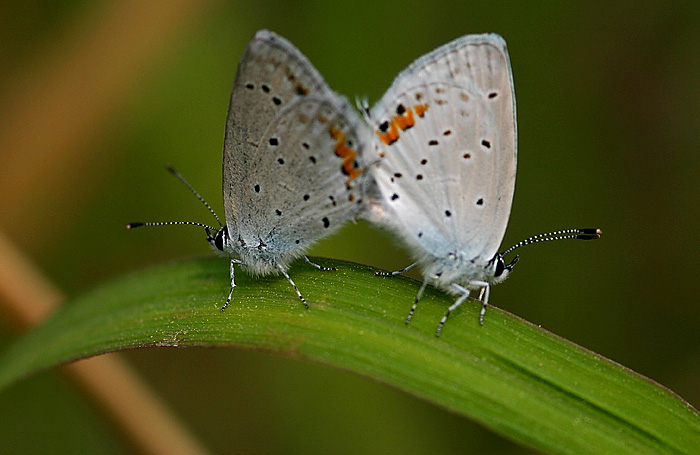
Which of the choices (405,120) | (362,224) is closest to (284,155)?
(405,120)

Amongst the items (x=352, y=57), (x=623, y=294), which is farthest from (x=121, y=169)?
(x=623, y=294)

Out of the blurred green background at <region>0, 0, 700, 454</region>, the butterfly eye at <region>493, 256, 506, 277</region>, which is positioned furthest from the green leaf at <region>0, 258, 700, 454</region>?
the blurred green background at <region>0, 0, 700, 454</region>

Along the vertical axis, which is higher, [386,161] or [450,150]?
[450,150]

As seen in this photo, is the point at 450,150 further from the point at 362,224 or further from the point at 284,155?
the point at 362,224

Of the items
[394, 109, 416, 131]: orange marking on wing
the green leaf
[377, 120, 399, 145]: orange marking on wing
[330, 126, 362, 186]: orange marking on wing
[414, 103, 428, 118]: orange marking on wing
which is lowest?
the green leaf

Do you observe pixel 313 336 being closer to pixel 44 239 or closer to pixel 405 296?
pixel 405 296

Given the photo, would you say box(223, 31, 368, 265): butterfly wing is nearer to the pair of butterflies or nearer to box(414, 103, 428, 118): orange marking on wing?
the pair of butterflies
